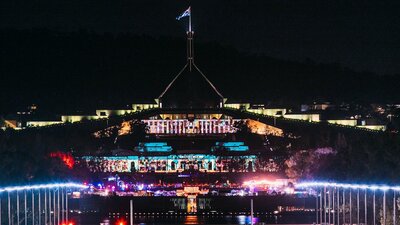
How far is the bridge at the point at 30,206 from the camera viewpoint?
53781 mm

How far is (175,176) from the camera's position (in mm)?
103625

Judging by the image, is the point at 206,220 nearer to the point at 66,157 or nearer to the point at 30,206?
the point at 30,206

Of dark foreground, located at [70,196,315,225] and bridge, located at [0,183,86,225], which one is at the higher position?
bridge, located at [0,183,86,225]

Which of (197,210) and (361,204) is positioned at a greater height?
(361,204)

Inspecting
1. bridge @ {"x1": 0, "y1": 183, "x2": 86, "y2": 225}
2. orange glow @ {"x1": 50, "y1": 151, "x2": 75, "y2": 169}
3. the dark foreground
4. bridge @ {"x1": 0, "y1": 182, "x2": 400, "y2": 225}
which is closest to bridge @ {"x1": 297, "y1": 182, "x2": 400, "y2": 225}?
bridge @ {"x1": 0, "y1": 182, "x2": 400, "y2": 225}

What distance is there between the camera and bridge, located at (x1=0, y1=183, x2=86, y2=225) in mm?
53781

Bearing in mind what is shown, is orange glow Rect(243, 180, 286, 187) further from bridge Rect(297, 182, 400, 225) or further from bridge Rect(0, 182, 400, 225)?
bridge Rect(0, 182, 400, 225)

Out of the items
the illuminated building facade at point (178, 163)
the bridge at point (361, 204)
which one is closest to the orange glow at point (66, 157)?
the illuminated building facade at point (178, 163)

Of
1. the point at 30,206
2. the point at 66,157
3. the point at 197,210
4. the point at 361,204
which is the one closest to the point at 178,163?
the point at 66,157

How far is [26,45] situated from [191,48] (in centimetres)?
1721

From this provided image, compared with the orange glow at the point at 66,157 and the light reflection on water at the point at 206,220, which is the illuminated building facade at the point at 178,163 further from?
the light reflection on water at the point at 206,220

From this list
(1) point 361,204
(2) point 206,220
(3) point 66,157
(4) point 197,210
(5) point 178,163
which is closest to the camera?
(1) point 361,204

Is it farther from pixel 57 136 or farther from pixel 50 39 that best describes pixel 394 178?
pixel 50 39

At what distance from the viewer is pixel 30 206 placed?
196ft
